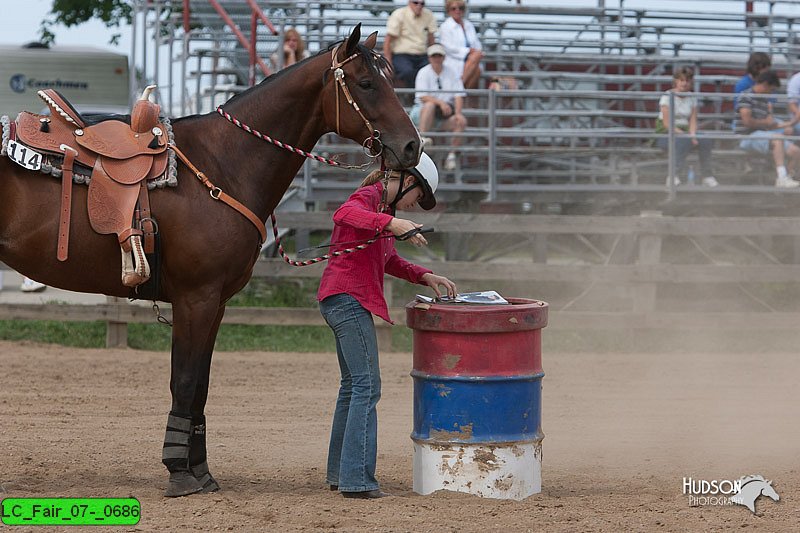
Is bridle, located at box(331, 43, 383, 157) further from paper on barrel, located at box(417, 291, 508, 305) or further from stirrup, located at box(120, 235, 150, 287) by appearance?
stirrup, located at box(120, 235, 150, 287)

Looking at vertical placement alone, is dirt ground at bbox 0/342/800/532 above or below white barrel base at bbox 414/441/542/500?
below

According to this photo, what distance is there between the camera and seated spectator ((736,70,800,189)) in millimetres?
12977

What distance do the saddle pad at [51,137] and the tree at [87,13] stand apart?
67.8 ft

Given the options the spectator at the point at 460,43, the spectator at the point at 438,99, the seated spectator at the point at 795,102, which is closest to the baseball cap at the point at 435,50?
the spectator at the point at 438,99

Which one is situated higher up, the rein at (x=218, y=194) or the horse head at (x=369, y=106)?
the horse head at (x=369, y=106)

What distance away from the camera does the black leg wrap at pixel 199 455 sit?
5762 mm

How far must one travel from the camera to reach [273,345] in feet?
38.0

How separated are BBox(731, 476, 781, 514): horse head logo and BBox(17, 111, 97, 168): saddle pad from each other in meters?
3.71

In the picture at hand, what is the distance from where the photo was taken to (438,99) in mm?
12594

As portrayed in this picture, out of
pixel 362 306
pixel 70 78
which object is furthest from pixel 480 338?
pixel 70 78

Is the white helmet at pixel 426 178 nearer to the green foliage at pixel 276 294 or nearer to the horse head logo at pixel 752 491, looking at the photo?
the horse head logo at pixel 752 491

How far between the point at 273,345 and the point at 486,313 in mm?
6469

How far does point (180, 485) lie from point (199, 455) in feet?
0.74

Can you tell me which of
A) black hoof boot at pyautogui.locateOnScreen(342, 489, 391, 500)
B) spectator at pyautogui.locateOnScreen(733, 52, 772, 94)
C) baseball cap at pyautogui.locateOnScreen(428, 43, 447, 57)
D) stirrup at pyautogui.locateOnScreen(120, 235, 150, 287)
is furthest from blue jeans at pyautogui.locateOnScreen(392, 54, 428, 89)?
black hoof boot at pyautogui.locateOnScreen(342, 489, 391, 500)
